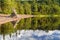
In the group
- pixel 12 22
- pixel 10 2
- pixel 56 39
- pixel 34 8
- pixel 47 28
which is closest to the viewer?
pixel 56 39

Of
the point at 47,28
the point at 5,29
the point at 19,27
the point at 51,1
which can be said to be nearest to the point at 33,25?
the point at 47,28

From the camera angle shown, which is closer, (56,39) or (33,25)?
(56,39)

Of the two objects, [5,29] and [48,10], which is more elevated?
[5,29]

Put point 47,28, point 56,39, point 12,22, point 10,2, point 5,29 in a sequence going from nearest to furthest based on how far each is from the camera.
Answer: point 56,39 < point 5,29 < point 12,22 < point 47,28 < point 10,2

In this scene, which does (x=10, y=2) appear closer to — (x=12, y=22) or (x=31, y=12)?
(x=31, y=12)

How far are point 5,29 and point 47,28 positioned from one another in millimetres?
2424

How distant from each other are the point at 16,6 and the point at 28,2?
245 cm

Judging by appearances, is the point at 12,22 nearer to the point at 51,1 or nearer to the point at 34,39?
the point at 34,39

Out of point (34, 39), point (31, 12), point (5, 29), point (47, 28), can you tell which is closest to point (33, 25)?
point (47, 28)

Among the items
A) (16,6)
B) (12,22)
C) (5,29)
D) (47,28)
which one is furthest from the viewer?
(16,6)

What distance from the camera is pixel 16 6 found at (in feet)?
44.3

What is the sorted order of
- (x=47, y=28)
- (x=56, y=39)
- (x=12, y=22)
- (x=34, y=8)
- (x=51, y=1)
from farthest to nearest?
1. (x=51, y=1)
2. (x=34, y=8)
3. (x=47, y=28)
4. (x=12, y=22)
5. (x=56, y=39)

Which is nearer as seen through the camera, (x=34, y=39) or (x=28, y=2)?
(x=34, y=39)

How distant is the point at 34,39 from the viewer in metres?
6.66
